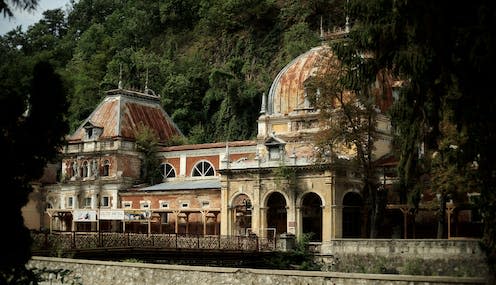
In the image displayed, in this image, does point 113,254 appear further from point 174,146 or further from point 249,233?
point 174,146

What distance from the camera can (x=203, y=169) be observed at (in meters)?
55.1

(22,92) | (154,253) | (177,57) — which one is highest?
(177,57)

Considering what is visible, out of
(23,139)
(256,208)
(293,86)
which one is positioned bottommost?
(256,208)

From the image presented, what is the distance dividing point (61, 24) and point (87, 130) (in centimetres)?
5838

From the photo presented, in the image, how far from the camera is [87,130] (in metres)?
57.1

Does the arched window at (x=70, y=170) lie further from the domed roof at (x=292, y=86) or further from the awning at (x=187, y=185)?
the domed roof at (x=292, y=86)

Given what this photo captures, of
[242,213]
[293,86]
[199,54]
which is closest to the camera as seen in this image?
[242,213]

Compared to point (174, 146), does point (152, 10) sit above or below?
above

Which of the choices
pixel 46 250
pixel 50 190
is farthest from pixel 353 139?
pixel 50 190

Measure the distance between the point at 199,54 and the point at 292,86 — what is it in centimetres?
3171

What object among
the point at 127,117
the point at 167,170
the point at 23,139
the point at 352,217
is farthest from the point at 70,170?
the point at 23,139

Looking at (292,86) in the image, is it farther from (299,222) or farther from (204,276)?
(204,276)

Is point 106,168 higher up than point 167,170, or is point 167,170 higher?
point 106,168

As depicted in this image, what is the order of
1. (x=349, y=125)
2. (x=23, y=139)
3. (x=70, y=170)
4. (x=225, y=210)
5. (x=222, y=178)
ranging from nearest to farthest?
(x=23, y=139) < (x=349, y=125) < (x=225, y=210) < (x=222, y=178) < (x=70, y=170)
